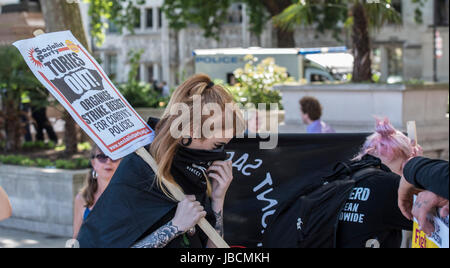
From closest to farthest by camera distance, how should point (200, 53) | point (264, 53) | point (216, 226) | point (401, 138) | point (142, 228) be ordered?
point (142, 228), point (216, 226), point (401, 138), point (264, 53), point (200, 53)

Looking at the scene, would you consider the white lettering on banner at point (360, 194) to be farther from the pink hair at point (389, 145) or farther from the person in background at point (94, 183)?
the person in background at point (94, 183)

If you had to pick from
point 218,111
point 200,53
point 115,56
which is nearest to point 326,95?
point 218,111

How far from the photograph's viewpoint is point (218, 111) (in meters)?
3.27

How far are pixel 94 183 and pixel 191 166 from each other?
211cm

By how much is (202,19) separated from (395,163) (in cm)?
2047

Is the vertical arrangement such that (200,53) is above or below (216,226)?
above

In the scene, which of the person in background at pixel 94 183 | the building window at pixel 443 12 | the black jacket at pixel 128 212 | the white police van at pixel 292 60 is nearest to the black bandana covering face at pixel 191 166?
the black jacket at pixel 128 212

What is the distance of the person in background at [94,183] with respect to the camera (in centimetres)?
508

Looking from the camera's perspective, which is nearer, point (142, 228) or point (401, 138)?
point (142, 228)

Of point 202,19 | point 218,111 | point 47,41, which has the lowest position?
point 218,111

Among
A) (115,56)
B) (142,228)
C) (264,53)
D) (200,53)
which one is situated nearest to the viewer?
(142,228)

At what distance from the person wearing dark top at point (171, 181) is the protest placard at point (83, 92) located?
102 millimetres

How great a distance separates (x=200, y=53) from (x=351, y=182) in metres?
19.8
